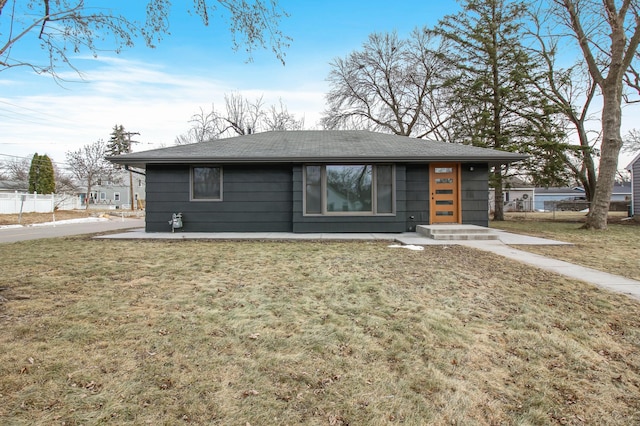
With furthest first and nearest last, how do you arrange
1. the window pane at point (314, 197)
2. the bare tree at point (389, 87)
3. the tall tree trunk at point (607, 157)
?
the bare tree at point (389, 87) < the tall tree trunk at point (607, 157) < the window pane at point (314, 197)

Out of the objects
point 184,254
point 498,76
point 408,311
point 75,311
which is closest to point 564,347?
point 408,311

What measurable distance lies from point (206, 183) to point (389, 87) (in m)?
15.6

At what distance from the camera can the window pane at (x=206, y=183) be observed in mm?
10047

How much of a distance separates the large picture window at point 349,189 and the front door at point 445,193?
1401 millimetres

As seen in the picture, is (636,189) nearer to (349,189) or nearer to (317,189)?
(349,189)

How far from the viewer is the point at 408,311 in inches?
132

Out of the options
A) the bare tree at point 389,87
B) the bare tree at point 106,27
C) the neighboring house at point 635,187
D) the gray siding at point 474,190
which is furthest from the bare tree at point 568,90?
the bare tree at point 106,27

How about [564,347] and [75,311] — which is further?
[75,311]

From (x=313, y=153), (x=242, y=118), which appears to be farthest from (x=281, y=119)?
(x=313, y=153)

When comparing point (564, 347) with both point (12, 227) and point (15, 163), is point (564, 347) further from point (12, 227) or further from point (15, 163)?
point (15, 163)

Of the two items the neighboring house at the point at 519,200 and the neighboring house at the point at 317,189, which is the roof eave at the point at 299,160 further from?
the neighboring house at the point at 519,200

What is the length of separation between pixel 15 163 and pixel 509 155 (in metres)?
50.7

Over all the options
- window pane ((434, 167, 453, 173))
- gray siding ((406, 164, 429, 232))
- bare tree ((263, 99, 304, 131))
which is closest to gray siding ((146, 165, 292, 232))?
gray siding ((406, 164, 429, 232))

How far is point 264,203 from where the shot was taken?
10.0 m
